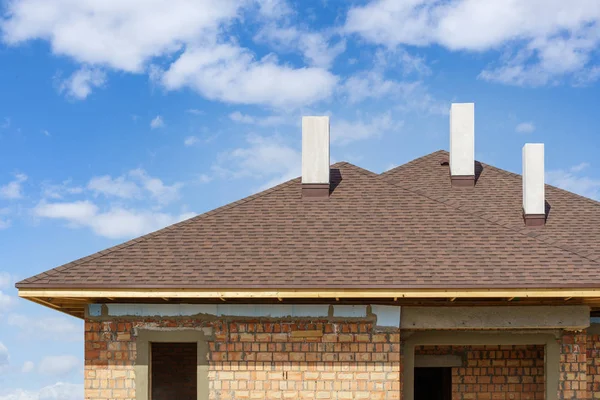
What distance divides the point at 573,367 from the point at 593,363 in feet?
3.59

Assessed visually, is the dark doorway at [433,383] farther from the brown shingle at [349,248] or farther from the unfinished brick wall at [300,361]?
the unfinished brick wall at [300,361]

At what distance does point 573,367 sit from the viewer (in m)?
12.9

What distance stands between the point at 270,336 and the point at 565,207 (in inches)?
288

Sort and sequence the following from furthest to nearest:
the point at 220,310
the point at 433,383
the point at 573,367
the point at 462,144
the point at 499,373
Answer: the point at 433,383 < the point at 462,144 < the point at 499,373 < the point at 573,367 < the point at 220,310

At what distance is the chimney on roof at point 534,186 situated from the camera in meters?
15.9

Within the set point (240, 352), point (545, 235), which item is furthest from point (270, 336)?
point (545, 235)

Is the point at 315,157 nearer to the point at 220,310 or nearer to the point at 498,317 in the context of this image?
the point at 220,310

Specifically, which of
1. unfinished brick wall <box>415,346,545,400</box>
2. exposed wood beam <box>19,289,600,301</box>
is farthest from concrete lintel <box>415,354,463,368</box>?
exposed wood beam <box>19,289,600,301</box>

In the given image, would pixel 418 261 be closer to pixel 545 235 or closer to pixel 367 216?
pixel 367 216

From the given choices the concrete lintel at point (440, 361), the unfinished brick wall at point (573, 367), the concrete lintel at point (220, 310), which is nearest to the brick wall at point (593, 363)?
the unfinished brick wall at point (573, 367)

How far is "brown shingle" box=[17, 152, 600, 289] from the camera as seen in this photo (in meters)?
12.0

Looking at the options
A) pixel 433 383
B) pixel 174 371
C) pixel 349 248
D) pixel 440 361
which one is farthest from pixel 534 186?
pixel 174 371

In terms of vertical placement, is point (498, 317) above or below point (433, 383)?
above

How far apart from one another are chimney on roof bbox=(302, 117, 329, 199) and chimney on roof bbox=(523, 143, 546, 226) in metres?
3.94
